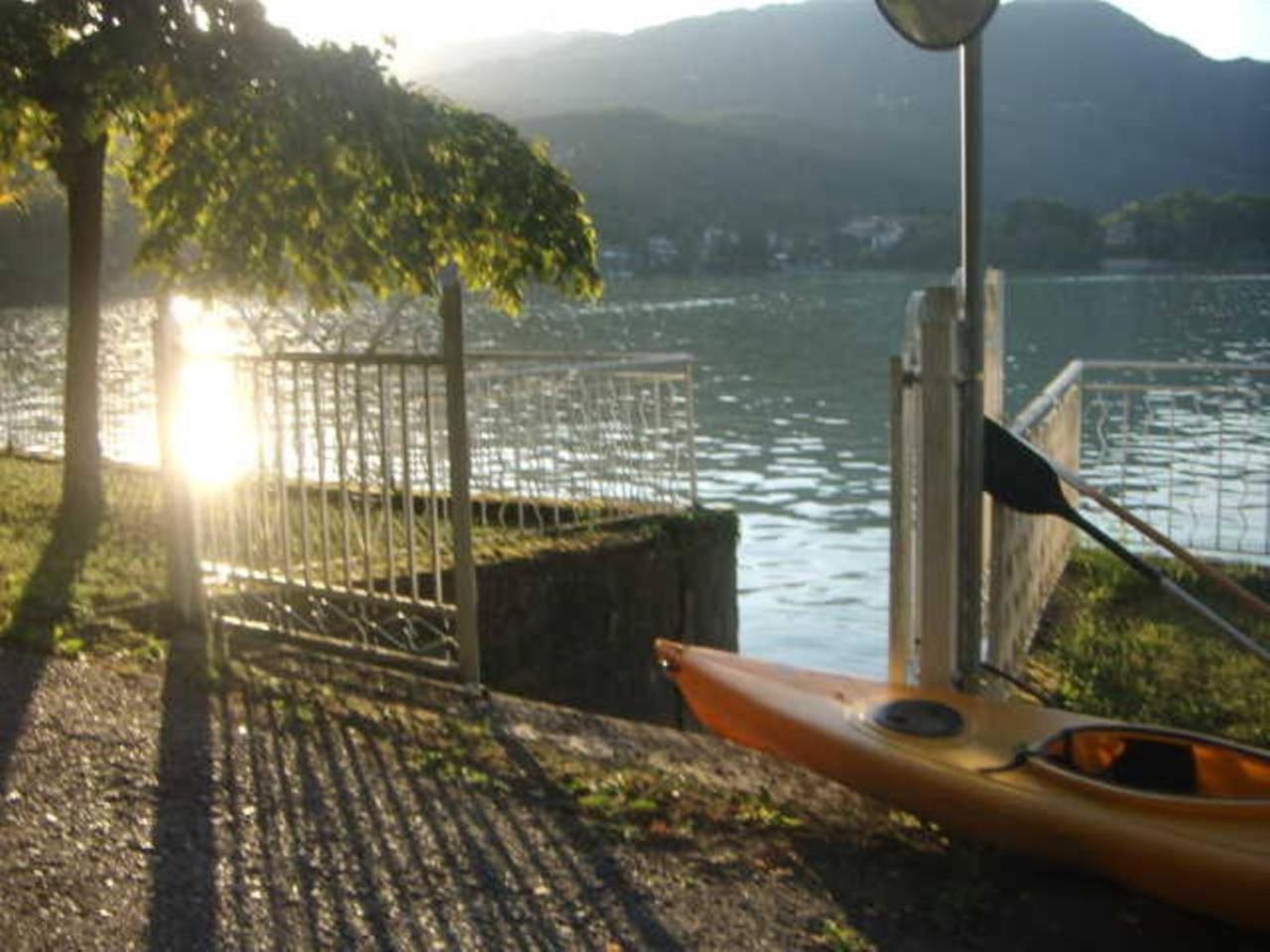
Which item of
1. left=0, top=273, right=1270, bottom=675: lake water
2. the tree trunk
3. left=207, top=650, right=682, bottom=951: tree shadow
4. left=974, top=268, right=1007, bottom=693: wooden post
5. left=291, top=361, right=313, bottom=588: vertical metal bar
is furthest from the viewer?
left=0, top=273, right=1270, bottom=675: lake water

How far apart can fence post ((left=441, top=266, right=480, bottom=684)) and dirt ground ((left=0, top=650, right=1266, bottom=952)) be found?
0.44 meters

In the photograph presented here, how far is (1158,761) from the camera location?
14.3 feet

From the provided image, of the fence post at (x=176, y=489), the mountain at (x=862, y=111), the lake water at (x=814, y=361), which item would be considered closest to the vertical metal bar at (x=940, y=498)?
the fence post at (x=176, y=489)

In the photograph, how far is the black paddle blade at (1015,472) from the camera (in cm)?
503

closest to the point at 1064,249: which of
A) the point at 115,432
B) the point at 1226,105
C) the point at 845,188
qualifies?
the point at 845,188

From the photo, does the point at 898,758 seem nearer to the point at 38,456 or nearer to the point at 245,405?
the point at 245,405

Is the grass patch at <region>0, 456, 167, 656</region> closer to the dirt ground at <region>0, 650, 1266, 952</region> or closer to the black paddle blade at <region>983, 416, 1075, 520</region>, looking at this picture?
the dirt ground at <region>0, 650, 1266, 952</region>

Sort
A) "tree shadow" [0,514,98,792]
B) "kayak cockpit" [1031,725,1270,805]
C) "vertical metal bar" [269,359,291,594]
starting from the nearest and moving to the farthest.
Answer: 1. "kayak cockpit" [1031,725,1270,805]
2. "tree shadow" [0,514,98,792]
3. "vertical metal bar" [269,359,291,594]

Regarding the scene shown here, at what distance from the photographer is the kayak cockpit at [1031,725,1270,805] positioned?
4207 millimetres

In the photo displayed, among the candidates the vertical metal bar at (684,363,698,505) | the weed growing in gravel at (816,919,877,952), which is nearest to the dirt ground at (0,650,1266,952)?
the weed growing in gravel at (816,919,877,952)

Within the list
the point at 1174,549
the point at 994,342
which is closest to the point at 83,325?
the point at 994,342

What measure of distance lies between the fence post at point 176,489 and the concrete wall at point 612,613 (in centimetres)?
186

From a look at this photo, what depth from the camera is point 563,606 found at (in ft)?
30.2

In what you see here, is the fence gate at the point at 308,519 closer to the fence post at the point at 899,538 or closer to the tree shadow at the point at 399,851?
the tree shadow at the point at 399,851
